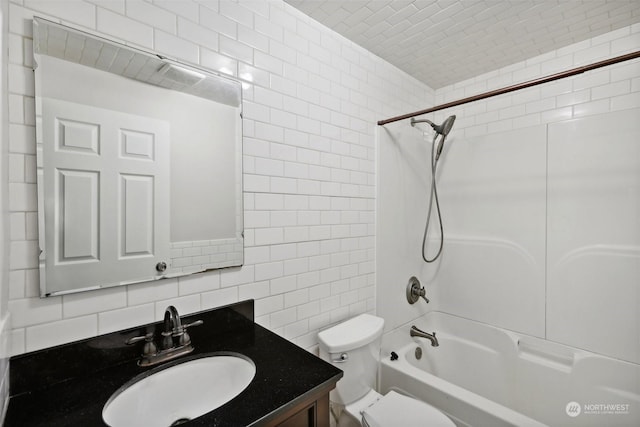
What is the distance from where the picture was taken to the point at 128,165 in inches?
41.8

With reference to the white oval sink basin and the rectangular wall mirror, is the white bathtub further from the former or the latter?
the rectangular wall mirror

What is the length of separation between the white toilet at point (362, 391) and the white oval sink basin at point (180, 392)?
21.9 inches

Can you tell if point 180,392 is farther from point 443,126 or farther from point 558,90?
point 558,90

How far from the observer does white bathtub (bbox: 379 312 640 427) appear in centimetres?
155

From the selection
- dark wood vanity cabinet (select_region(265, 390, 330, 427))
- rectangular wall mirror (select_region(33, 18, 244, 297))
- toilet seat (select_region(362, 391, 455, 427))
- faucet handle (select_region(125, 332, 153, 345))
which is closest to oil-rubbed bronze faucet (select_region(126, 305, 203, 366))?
faucet handle (select_region(125, 332, 153, 345))

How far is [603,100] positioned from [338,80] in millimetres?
1714

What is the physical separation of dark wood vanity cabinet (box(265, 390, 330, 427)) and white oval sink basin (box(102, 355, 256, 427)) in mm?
206

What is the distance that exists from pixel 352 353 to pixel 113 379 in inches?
41.5

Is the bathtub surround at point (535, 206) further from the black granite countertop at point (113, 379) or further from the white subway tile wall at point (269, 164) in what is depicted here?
the black granite countertop at point (113, 379)

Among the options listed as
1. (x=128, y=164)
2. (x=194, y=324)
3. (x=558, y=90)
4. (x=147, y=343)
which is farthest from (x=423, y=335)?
(x=128, y=164)

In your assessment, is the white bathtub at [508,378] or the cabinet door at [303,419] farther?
the white bathtub at [508,378]

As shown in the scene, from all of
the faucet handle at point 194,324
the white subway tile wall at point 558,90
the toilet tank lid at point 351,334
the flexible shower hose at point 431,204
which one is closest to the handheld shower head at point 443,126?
the flexible shower hose at point 431,204

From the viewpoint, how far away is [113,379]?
93 cm

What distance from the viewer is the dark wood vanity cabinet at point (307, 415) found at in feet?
2.70
